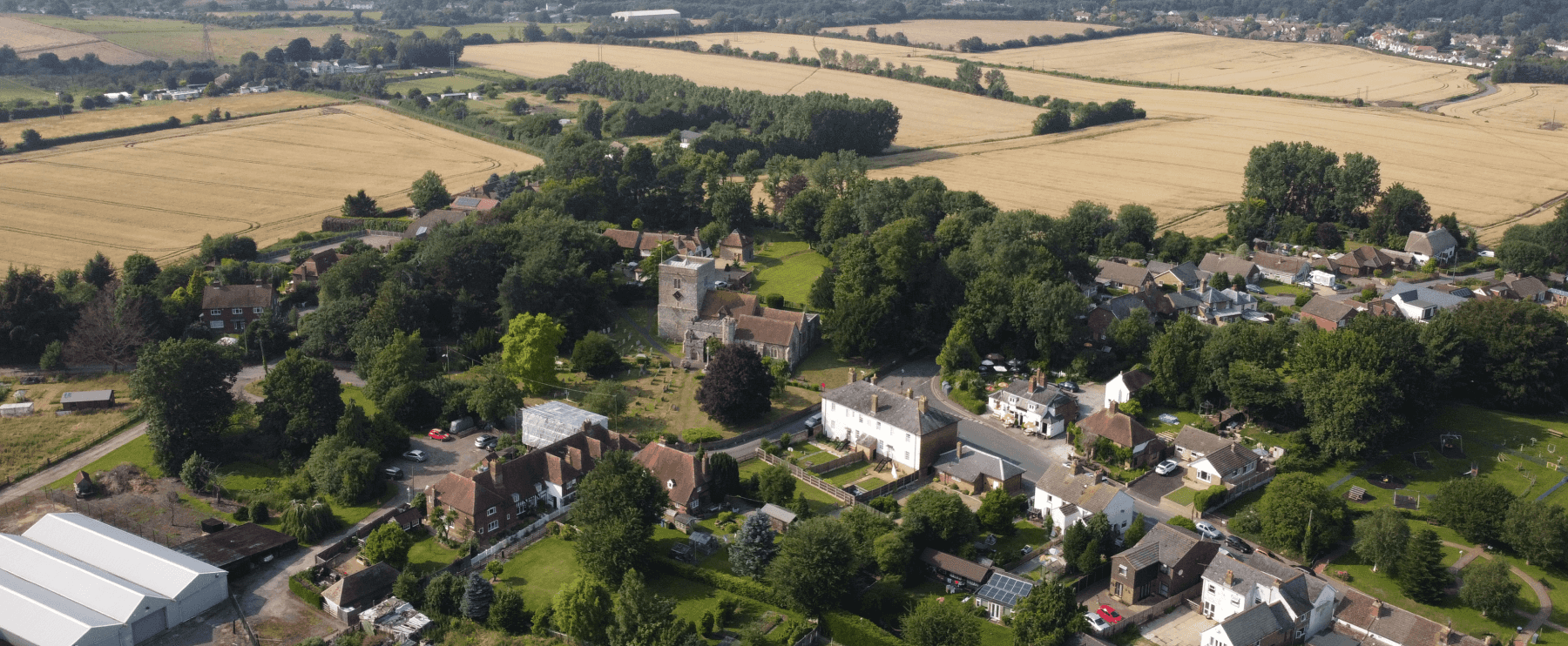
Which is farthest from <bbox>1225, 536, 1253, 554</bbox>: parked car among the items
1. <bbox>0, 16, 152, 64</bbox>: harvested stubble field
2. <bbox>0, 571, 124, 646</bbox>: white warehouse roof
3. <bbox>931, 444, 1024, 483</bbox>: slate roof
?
<bbox>0, 16, 152, 64</bbox>: harvested stubble field

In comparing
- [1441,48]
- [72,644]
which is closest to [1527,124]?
[1441,48]

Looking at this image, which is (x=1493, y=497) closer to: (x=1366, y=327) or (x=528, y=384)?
(x=1366, y=327)

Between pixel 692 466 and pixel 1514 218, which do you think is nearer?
pixel 692 466

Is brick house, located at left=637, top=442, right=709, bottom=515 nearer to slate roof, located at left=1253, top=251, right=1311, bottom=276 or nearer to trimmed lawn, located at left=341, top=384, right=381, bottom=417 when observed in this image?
trimmed lawn, located at left=341, top=384, right=381, bottom=417

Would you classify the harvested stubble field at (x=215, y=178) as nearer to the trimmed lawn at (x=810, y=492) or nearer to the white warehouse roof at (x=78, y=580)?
the white warehouse roof at (x=78, y=580)

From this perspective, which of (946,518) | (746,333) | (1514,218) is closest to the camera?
(946,518)

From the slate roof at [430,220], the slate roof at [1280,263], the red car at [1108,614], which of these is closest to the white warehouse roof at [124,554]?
the red car at [1108,614]
